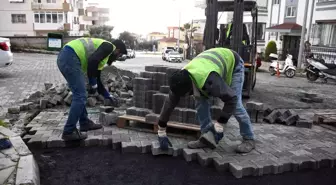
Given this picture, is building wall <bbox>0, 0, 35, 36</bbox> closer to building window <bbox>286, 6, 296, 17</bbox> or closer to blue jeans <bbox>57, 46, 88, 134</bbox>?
building window <bbox>286, 6, 296, 17</bbox>

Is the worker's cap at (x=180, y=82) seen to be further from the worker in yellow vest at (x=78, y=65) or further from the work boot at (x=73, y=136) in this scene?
the work boot at (x=73, y=136)

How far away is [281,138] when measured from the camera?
4.41 meters

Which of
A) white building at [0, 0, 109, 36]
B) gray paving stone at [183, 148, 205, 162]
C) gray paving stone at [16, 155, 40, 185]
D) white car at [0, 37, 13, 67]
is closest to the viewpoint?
gray paving stone at [16, 155, 40, 185]

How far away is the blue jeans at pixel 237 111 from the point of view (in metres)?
3.76

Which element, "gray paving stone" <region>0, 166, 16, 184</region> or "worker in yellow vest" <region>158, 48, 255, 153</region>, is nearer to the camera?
"gray paving stone" <region>0, 166, 16, 184</region>

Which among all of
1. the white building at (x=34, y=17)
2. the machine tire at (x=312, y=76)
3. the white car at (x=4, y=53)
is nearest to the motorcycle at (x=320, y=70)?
the machine tire at (x=312, y=76)

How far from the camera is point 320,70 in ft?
39.6

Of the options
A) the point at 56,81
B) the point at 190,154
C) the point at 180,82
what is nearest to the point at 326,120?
the point at 190,154

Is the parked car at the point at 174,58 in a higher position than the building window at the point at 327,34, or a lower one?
lower

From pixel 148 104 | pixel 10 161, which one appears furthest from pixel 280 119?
pixel 10 161

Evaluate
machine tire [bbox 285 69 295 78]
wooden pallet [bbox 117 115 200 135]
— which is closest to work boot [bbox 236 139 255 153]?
wooden pallet [bbox 117 115 200 135]

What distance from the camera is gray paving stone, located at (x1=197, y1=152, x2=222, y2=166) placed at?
357cm

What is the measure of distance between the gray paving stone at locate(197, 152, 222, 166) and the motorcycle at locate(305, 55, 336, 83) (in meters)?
10.0

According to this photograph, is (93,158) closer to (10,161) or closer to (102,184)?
(102,184)
